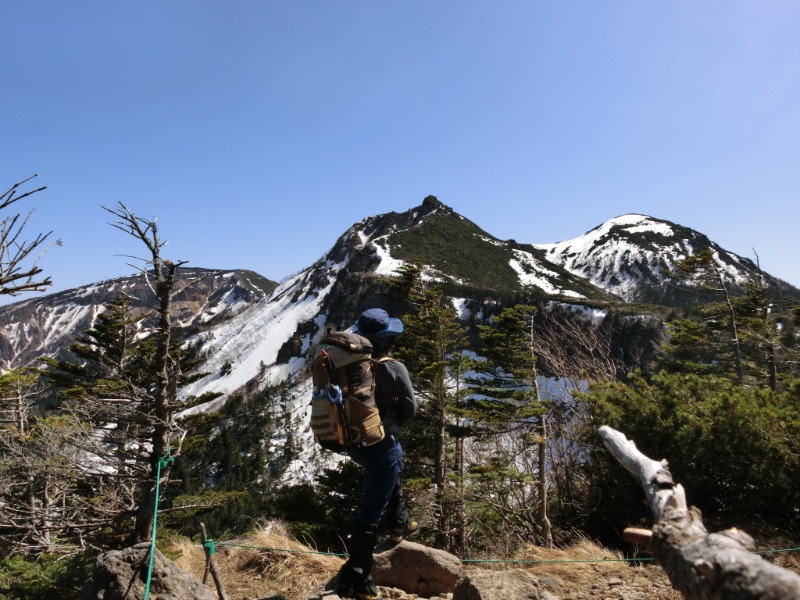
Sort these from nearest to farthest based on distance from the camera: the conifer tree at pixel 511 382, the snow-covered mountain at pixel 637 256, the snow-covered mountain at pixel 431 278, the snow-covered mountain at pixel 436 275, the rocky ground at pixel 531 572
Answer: the rocky ground at pixel 531 572
the conifer tree at pixel 511 382
the snow-covered mountain at pixel 431 278
the snow-covered mountain at pixel 436 275
the snow-covered mountain at pixel 637 256

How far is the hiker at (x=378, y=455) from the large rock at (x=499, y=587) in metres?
0.71

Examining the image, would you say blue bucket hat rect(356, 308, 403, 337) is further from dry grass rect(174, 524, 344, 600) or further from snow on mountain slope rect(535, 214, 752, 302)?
snow on mountain slope rect(535, 214, 752, 302)

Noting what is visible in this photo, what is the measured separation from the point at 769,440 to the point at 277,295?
115004 mm

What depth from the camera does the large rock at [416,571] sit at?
4.11 m

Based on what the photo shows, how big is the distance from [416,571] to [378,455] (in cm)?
173

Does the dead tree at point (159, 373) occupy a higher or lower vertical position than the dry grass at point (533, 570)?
higher

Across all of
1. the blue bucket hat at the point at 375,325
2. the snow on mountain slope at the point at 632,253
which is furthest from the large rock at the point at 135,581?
the snow on mountain slope at the point at 632,253

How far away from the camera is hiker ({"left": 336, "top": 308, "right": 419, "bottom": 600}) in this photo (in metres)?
3.09

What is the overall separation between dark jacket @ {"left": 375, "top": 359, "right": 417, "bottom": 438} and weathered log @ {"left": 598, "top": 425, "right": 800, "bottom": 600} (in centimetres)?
145

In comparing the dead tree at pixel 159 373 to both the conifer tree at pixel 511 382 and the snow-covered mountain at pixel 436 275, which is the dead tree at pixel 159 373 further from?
the snow-covered mountain at pixel 436 275

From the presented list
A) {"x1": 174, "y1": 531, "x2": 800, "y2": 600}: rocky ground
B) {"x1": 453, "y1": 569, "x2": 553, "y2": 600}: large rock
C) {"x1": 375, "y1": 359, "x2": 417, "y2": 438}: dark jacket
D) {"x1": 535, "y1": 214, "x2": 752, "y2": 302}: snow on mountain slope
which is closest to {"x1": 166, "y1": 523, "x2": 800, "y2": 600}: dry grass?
{"x1": 174, "y1": 531, "x2": 800, "y2": 600}: rocky ground

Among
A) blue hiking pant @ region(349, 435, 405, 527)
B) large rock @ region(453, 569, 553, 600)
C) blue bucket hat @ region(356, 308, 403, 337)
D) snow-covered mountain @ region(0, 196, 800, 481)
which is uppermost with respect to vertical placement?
snow-covered mountain @ region(0, 196, 800, 481)

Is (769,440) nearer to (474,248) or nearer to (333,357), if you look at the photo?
(333,357)

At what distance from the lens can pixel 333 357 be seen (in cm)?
296
